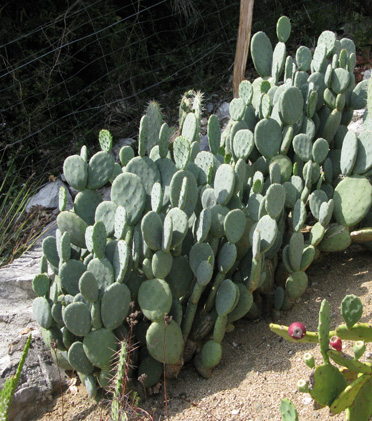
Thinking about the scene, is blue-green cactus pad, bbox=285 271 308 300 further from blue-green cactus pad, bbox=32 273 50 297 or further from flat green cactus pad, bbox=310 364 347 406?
blue-green cactus pad, bbox=32 273 50 297

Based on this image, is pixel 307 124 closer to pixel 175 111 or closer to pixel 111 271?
pixel 111 271

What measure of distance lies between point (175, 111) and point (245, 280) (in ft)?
10.7

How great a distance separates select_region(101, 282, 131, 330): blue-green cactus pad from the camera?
2.22 metres

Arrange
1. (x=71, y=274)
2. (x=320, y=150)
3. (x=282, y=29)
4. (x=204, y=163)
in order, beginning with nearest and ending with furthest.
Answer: (x=71, y=274) < (x=204, y=163) < (x=320, y=150) < (x=282, y=29)

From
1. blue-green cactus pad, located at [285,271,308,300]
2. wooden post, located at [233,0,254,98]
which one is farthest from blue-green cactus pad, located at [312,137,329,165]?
wooden post, located at [233,0,254,98]

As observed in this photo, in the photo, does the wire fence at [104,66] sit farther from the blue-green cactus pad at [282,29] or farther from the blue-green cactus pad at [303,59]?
the blue-green cactus pad at [303,59]

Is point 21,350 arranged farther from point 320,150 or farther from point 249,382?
point 320,150

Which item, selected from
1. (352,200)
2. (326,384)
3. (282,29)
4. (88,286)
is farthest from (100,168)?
(282,29)

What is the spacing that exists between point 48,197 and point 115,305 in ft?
9.01

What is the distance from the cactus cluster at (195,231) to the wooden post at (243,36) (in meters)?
1.65

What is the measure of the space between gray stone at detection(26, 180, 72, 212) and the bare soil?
2.39m

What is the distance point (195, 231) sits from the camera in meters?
2.48

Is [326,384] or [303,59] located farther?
[303,59]

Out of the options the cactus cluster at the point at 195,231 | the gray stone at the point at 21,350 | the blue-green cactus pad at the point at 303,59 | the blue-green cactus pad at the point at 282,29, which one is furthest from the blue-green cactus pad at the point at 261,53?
the gray stone at the point at 21,350
